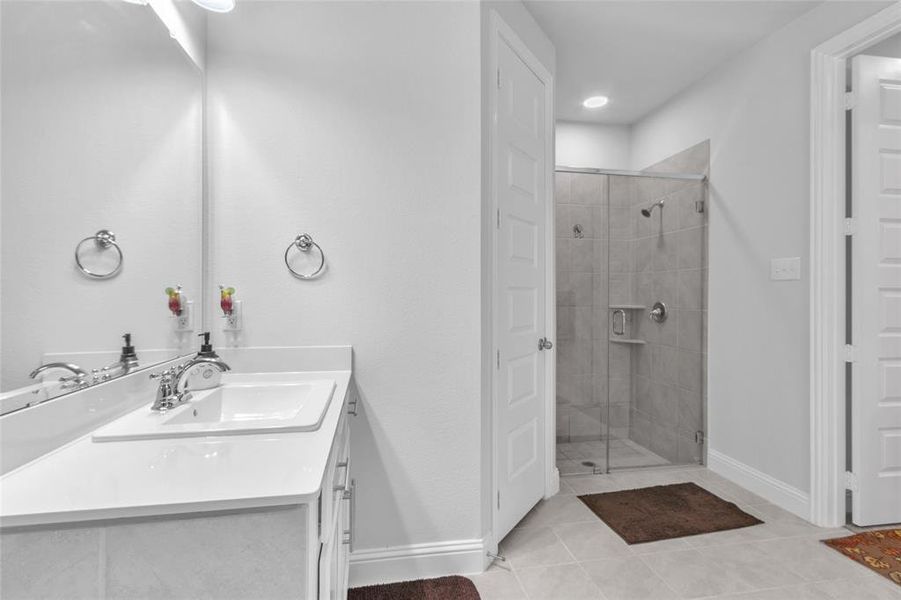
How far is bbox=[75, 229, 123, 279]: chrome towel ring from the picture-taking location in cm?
104

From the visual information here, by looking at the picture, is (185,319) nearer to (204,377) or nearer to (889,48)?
(204,377)

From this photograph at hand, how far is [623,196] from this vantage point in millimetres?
3041

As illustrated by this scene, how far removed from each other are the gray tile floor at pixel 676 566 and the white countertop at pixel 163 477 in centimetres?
124

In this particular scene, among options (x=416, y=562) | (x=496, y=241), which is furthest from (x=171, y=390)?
(x=496, y=241)

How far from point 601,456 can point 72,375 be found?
116 inches

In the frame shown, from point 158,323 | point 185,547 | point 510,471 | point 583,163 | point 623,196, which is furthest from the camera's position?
point 583,163

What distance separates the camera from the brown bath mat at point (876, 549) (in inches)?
70.8

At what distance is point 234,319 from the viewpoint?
1.71 metres

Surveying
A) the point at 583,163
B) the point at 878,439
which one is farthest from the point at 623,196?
the point at 878,439

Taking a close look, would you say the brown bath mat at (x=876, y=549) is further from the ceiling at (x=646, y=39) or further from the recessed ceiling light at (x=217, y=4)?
the recessed ceiling light at (x=217, y=4)

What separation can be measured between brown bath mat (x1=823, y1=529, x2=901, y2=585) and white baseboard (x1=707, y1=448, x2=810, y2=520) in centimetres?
21

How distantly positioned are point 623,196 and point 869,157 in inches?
49.0

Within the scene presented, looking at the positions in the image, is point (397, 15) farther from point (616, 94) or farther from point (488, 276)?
point (616, 94)

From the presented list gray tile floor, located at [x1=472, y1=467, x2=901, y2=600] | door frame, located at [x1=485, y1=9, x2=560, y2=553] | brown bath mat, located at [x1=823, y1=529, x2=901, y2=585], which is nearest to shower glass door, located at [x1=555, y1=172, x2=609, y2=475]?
door frame, located at [x1=485, y1=9, x2=560, y2=553]
